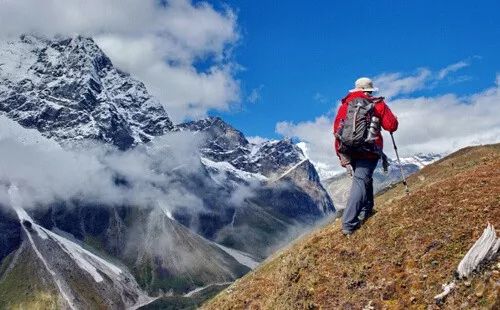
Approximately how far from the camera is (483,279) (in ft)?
47.4

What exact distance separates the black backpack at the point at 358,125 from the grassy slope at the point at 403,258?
283 centimetres

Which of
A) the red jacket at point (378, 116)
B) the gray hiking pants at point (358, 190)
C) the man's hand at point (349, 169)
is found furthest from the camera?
the man's hand at point (349, 169)

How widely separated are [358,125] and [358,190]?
2562mm

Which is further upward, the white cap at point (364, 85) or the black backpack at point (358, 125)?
the white cap at point (364, 85)

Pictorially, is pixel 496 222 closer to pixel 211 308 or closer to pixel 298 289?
pixel 298 289

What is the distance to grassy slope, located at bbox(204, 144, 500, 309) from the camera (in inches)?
616

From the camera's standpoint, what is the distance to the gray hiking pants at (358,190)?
808 inches

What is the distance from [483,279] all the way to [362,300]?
3616 mm

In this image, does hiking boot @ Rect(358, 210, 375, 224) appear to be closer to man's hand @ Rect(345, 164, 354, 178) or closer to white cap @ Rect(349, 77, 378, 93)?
man's hand @ Rect(345, 164, 354, 178)

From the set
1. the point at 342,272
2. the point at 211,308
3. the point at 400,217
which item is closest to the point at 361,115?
the point at 400,217

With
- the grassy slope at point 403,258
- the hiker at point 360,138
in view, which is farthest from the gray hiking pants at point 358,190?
the grassy slope at point 403,258

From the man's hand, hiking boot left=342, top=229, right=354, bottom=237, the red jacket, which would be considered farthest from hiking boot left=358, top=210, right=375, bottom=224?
the red jacket

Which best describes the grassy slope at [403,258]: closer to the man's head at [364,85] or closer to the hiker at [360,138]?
the hiker at [360,138]

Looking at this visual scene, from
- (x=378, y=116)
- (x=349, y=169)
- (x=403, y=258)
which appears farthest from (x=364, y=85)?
(x=403, y=258)
